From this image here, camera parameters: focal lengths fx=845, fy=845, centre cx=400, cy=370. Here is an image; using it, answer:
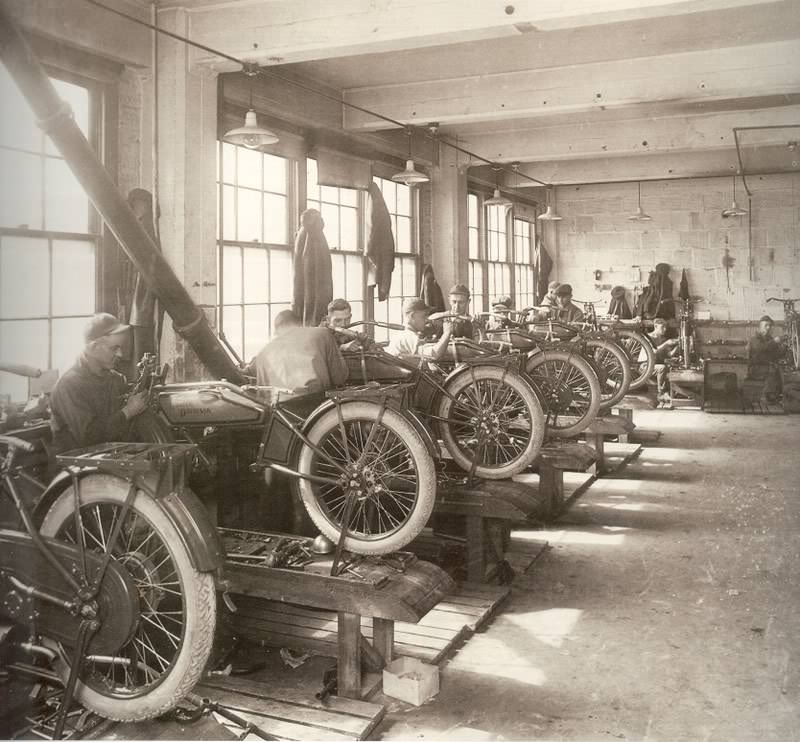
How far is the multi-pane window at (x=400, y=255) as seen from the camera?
372 inches

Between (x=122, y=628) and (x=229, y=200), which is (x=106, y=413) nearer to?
(x=122, y=628)

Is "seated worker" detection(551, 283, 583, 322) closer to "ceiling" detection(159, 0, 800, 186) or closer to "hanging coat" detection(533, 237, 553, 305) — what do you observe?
"ceiling" detection(159, 0, 800, 186)

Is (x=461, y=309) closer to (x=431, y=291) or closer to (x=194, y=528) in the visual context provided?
(x=431, y=291)

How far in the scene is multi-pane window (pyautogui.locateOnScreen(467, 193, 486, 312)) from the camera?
11945 mm

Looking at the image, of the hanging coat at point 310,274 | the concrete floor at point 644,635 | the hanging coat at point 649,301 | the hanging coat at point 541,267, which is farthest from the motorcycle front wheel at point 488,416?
the hanging coat at point 649,301

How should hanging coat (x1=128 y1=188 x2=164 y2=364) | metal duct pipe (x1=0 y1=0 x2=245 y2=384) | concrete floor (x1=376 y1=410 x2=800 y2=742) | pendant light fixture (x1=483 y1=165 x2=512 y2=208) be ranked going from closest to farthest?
metal duct pipe (x1=0 y1=0 x2=245 y2=384) → concrete floor (x1=376 y1=410 x2=800 y2=742) → hanging coat (x1=128 y1=188 x2=164 y2=364) → pendant light fixture (x1=483 y1=165 x2=512 y2=208)

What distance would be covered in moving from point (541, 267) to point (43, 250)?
1034 centimetres

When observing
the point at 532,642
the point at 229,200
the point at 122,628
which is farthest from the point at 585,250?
the point at 122,628

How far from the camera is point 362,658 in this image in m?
3.61

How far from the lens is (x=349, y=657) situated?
3422 millimetres

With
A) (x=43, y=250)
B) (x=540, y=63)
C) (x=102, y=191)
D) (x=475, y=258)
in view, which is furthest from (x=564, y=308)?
(x=102, y=191)

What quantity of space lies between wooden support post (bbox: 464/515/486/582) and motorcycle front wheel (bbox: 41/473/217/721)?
2.15 meters

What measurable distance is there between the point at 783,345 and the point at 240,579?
36.6 ft

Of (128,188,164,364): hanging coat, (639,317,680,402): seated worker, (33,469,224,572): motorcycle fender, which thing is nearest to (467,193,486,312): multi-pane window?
(639,317,680,402): seated worker
